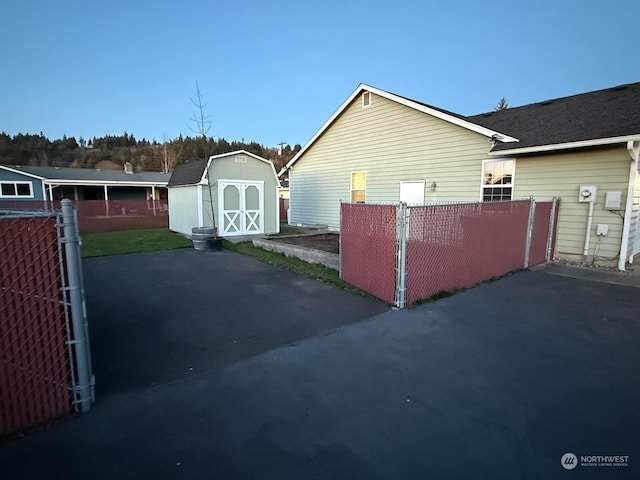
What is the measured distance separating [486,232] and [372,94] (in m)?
8.80

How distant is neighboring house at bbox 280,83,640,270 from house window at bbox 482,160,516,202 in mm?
29

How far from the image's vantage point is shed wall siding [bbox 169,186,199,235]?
45.2ft

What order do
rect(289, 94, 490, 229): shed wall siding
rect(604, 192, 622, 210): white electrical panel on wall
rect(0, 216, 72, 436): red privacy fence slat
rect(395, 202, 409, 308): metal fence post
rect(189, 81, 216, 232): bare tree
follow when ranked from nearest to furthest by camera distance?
rect(0, 216, 72, 436): red privacy fence slat, rect(395, 202, 409, 308): metal fence post, rect(604, 192, 622, 210): white electrical panel on wall, rect(289, 94, 490, 229): shed wall siding, rect(189, 81, 216, 232): bare tree

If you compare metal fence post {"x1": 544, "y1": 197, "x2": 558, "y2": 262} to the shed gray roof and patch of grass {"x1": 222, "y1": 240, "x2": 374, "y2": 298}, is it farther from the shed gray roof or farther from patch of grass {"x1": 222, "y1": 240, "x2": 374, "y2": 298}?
the shed gray roof

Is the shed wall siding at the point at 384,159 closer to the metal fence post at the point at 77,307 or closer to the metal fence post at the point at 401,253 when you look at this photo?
the metal fence post at the point at 401,253

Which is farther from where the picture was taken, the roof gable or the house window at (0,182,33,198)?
the house window at (0,182,33,198)

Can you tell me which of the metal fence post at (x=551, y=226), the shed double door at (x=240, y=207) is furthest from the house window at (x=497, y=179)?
the shed double door at (x=240, y=207)

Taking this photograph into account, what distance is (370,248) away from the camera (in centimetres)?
580

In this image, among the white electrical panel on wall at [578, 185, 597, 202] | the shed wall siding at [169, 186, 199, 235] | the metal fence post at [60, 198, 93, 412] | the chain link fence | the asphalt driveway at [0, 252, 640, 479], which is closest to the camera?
the asphalt driveway at [0, 252, 640, 479]

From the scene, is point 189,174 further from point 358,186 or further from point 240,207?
point 358,186

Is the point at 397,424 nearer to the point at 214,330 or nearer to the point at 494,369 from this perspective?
the point at 494,369

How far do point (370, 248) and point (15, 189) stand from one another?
28492mm

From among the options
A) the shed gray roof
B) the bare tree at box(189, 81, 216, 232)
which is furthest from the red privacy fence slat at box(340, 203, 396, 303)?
the shed gray roof

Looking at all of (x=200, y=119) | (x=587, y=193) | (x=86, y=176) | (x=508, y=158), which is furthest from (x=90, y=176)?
(x=587, y=193)
